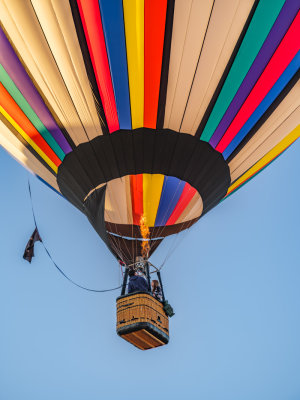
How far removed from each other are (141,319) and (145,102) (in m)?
2.20

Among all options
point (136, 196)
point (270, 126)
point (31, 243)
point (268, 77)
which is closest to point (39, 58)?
point (136, 196)

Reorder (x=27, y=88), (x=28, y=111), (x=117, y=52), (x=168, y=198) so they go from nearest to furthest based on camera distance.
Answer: (x=117, y=52), (x=27, y=88), (x=28, y=111), (x=168, y=198)

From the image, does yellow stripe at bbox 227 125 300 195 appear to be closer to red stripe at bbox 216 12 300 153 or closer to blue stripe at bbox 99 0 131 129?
red stripe at bbox 216 12 300 153

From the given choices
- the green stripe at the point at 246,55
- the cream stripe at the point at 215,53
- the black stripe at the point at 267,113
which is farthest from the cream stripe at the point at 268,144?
the cream stripe at the point at 215,53

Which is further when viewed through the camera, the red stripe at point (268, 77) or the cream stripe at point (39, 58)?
the red stripe at point (268, 77)

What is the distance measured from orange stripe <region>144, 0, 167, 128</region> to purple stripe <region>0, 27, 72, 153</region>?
1032mm

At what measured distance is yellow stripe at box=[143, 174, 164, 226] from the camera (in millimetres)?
5145

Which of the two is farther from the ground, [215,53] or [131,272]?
[215,53]

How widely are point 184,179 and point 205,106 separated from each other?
968mm

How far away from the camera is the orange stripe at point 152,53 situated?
3707mm

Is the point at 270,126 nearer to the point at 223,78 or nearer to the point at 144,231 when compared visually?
the point at 223,78

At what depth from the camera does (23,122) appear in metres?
4.98

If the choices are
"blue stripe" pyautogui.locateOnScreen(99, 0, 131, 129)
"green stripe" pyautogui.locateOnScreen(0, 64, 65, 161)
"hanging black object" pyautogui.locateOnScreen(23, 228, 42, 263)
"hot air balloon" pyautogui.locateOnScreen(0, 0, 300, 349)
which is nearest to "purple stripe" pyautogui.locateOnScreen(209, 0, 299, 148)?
"hot air balloon" pyautogui.locateOnScreen(0, 0, 300, 349)

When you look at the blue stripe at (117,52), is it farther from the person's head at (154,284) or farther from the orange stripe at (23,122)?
the person's head at (154,284)
